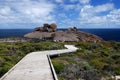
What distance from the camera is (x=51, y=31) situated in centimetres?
6047

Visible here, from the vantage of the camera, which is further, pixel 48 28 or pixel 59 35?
pixel 48 28

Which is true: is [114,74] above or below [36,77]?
below

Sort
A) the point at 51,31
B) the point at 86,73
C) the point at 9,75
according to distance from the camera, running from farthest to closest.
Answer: the point at 51,31
the point at 86,73
the point at 9,75

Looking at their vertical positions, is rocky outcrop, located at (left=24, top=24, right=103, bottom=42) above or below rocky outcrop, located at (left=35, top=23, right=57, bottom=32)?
below

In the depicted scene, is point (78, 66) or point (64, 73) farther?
point (78, 66)

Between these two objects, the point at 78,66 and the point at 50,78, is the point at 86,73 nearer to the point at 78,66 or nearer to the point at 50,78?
the point at 78,66

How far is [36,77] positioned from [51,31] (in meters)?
46.3

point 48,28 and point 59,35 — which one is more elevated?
point 48,28

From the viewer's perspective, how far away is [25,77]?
47.5 ft

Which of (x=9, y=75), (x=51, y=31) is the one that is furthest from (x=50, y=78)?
(x=51, y=31)

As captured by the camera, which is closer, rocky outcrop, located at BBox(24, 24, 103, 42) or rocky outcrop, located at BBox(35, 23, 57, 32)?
rocky outcrop, located at BBox(24, 24, 103, 42)

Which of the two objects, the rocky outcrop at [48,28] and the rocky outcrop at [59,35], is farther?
the rocky outcrop at [48,28]

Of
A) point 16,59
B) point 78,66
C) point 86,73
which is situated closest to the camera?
point 86,73

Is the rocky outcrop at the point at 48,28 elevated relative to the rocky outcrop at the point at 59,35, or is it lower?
elevated
